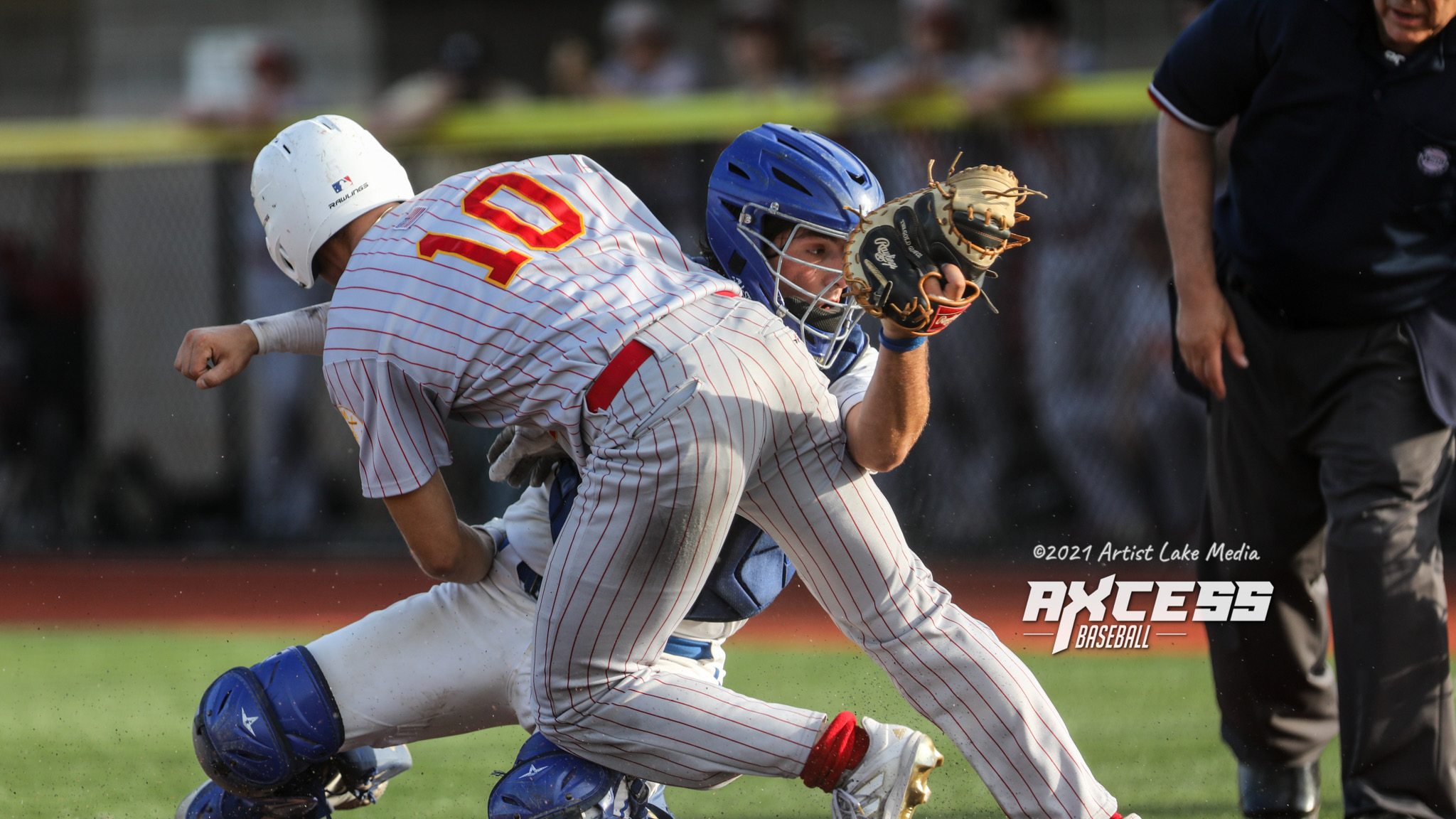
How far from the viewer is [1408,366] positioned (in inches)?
130

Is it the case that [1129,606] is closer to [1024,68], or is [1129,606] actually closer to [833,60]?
[1024,68]

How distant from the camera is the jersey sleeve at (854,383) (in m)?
2.92

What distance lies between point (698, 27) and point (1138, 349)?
637 cm

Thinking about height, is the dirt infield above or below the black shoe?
below

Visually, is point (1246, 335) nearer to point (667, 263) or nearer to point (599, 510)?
point (667, 263)

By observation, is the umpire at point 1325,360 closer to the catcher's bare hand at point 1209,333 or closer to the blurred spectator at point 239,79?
the catcher's bare hand at point 1209,333

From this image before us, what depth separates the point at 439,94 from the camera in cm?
834

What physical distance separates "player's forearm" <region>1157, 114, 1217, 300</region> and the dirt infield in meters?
1.92

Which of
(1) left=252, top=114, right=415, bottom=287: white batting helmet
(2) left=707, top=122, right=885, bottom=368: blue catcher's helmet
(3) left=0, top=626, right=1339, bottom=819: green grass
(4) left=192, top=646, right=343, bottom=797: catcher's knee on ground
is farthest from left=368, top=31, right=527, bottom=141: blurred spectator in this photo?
(4) left=192, top=646, right=343, bottom=797: catcher's knee on ground

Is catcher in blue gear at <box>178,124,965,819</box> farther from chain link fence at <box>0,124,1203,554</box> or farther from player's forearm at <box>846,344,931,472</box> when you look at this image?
chain link fence at <box>0,124,1203,554</box>

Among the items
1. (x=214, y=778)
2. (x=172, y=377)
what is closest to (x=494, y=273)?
(x=214, y=778)

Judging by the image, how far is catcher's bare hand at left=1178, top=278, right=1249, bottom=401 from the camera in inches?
137

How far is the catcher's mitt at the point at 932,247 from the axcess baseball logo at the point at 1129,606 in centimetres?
141

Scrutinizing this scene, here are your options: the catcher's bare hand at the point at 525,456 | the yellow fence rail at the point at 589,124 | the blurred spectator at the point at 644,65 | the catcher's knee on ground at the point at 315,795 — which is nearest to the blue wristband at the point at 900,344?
the catcher's bare hand at the point at 525,456
